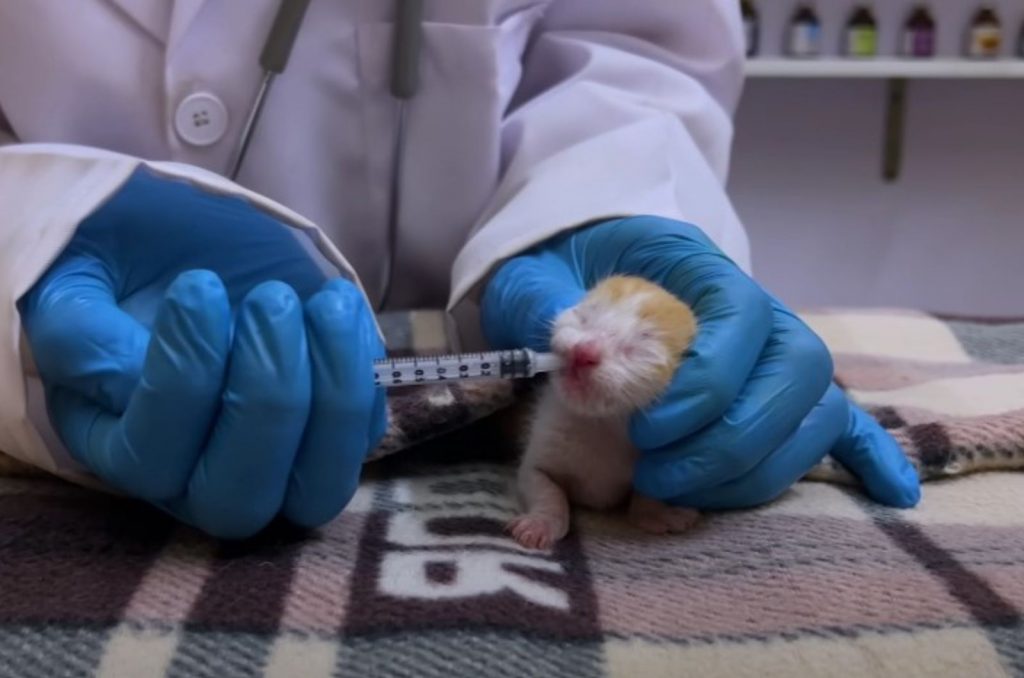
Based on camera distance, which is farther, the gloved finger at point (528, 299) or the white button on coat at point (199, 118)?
the white button on coat at point (199, 118)

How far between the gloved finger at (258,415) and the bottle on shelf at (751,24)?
3.14 feet

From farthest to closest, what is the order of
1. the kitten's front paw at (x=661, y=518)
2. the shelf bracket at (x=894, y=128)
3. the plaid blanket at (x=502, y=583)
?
the shelf bracket at (x=894, y=128)
the kitten's front paw at (x=661, y=518)
the plaid blanket at (x=502, y=583)

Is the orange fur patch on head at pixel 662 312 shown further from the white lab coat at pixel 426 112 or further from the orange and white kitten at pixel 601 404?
the white lab coat at pixel 426 112

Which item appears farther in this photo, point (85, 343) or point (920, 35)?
point (920, 35)

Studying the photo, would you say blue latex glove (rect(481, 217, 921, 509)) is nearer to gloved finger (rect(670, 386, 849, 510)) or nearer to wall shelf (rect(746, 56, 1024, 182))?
gloved finger (rect(670, 386, 849, 510))

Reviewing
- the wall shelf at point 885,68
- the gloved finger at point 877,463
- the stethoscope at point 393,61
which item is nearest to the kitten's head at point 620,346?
the gloved finger at point 877,463

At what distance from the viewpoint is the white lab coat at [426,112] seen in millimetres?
629

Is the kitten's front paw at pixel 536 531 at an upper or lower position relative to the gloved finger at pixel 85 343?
lower

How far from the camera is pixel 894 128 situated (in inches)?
52.8

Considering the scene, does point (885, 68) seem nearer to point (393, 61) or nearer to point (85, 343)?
point (393, 61)

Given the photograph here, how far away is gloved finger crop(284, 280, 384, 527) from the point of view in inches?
16.2

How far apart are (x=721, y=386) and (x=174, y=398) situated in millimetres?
209

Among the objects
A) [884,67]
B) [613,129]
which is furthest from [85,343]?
[884,67]

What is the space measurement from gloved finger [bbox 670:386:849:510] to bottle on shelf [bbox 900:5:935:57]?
2.78 feet
